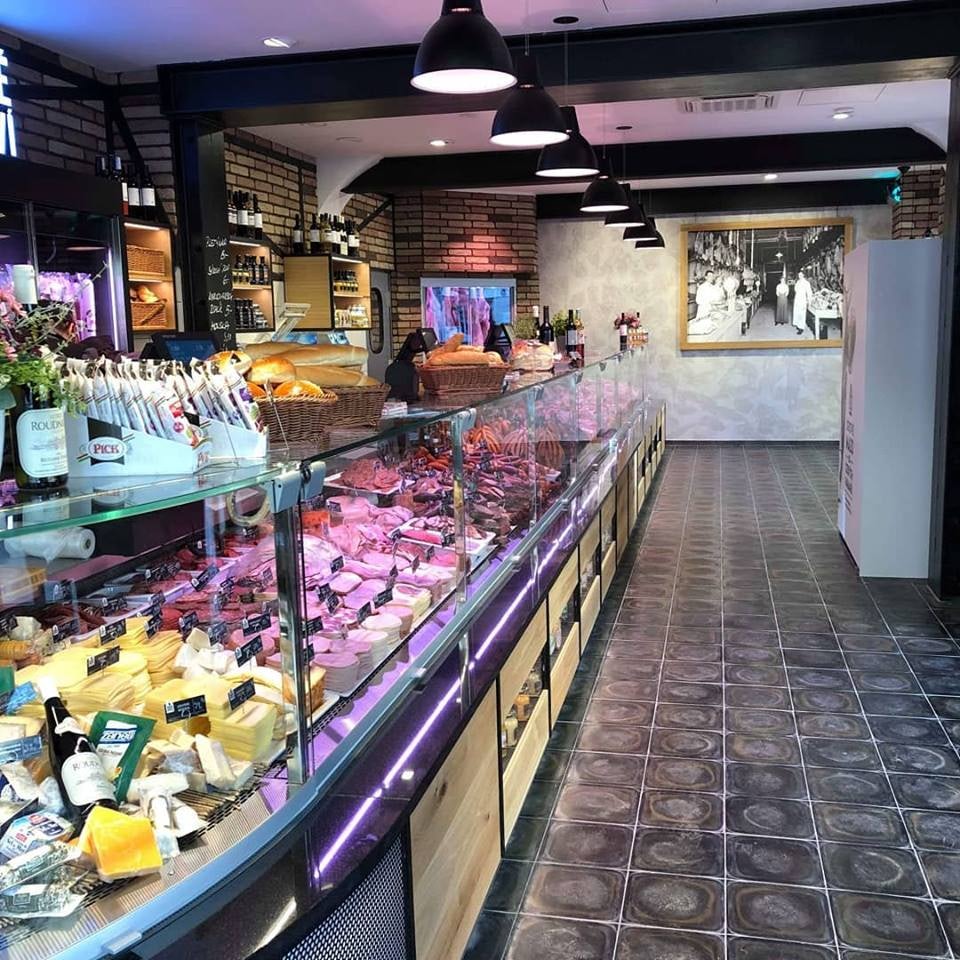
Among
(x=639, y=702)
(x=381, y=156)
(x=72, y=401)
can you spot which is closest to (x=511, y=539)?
(x=639, y=702)

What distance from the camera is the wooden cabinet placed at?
190cm

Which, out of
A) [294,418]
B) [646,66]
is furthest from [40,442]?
[646,66]

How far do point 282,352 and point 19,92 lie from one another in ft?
12.0

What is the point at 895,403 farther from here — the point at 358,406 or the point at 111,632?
the point at 111,632

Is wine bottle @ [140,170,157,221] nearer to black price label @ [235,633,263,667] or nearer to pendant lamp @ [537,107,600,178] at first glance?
pendant lamp @ [537,107,600,178]

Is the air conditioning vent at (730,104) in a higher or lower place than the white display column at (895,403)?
higher

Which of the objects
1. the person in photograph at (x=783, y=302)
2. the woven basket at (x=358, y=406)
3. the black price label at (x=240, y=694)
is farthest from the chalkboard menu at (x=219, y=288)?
the person in photograph at (x=783, y=302)

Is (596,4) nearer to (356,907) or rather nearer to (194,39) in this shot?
(194,39)

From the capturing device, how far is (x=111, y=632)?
1.74 m

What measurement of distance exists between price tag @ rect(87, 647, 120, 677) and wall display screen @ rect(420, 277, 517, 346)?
9480 mm

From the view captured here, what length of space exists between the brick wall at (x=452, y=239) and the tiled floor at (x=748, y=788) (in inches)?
242

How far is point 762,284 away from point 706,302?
2.35 feet

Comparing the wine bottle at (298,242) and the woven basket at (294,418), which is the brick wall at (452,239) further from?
the woven basket at (294,418)

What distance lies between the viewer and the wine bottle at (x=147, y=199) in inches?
234
